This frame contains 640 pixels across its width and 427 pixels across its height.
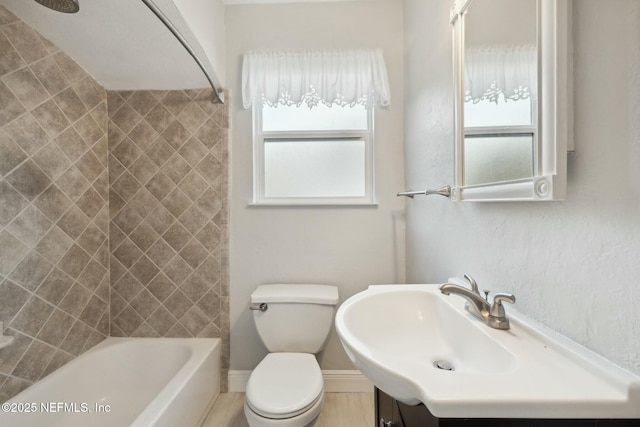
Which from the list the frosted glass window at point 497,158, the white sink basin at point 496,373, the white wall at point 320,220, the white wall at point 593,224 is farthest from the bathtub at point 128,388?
the frosted glass window at point 497,158

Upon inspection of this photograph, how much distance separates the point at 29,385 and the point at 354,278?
5.45 feet

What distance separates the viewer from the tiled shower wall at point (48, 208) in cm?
111

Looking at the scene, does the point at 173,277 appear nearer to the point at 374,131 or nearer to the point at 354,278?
the point at 354,278

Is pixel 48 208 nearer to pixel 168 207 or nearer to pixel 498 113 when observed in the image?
pixel 168 207

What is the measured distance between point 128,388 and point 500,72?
2.26 metres

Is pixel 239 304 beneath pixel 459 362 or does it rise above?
beneath

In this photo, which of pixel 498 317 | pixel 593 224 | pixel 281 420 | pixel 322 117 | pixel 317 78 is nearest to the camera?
pixel 593 224

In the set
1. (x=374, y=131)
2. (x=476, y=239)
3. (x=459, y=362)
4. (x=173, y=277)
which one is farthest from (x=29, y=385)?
(x=374, y=131)

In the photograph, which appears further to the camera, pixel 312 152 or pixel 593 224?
pixel 312 152

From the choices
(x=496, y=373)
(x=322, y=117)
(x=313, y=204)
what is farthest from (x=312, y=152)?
(x=496, y=373)

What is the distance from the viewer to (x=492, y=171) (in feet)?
2.57

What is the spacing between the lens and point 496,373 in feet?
1.83

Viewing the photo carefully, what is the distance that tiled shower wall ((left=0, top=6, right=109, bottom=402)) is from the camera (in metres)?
1.11

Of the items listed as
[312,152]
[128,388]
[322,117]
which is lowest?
[128,388]
